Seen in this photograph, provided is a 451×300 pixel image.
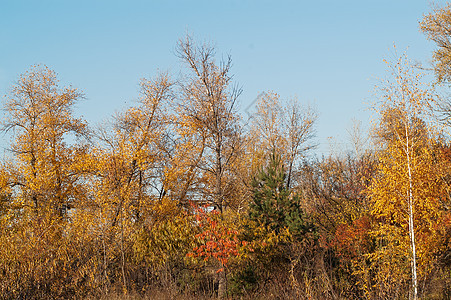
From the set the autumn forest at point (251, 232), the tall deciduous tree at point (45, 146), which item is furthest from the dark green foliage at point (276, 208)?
the tall deciduous tree at point (45, 146)

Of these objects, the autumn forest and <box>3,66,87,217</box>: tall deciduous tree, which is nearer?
the autumn forest

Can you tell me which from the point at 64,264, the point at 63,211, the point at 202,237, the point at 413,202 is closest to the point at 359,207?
the point at 413,202

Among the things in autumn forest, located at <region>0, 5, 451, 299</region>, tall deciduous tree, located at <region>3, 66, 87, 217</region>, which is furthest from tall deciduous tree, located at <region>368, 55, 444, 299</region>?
tall deciduous tree, located at <region>3, 66, 87, 217</region>

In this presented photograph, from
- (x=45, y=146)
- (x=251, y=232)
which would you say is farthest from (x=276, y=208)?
(x=45, y=146)

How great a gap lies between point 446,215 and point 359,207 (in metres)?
4.07

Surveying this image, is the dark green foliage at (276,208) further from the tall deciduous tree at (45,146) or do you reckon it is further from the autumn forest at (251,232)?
the tall deciduous tree at (45,146)

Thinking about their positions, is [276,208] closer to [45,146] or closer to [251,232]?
[251,232]

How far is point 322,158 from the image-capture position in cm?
2927

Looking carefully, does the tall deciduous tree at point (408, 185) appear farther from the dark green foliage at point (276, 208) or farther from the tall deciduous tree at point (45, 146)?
the tall deciduous tree at point (45, 146)

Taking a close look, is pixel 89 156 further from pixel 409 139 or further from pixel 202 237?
pixel 409 139

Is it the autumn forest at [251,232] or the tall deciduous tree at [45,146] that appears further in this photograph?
the tall deciduous tree at [45,146]

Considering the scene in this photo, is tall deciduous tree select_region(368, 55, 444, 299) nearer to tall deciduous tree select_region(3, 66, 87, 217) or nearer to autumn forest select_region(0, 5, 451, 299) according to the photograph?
autumn forest select_region(0, 5, 451, 299)

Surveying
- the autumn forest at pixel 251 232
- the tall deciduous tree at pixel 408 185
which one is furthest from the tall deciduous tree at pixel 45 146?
the tall deciduous tree at pixel 408 185

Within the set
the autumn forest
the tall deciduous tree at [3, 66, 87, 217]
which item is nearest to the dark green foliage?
the autumn forest
